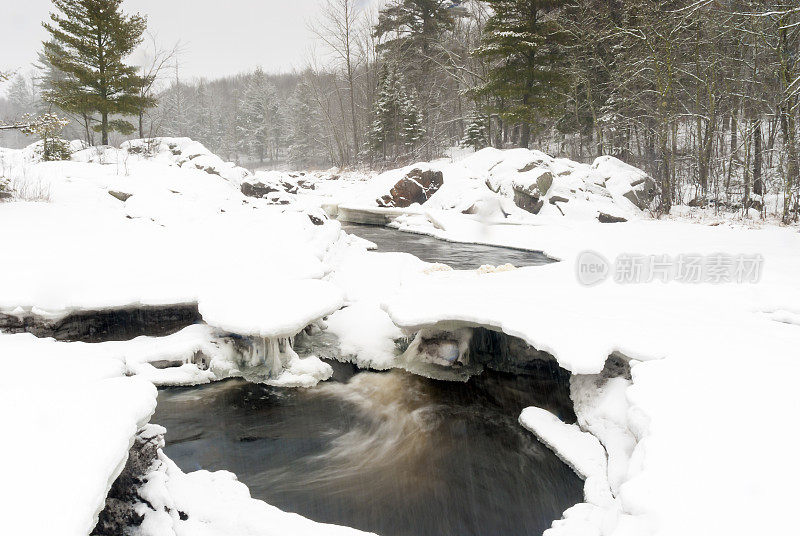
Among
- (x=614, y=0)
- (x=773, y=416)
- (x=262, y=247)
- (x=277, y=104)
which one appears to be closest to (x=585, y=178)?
(x=614, y=0)

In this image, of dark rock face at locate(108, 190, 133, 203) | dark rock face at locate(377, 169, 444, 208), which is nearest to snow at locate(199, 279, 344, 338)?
dark rock face at locate(108, 190, 133, 203)

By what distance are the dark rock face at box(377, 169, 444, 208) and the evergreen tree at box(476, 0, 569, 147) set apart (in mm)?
4485

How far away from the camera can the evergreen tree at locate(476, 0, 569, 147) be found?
1866cm

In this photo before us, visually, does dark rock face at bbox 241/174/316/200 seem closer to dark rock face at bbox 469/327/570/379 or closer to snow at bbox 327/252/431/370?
snow at bbox 327/252/431/370

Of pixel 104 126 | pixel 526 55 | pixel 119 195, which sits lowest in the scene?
pixel 119 195

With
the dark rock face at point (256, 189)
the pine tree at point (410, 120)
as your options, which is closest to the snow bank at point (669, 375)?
the dark rock face at point (256, 189)

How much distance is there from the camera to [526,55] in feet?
63.3

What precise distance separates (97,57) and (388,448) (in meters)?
19.8

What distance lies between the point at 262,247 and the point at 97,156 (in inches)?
443

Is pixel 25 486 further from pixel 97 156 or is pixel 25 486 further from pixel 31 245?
pixel 97 156

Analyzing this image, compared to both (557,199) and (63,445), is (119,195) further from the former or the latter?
(557,199)

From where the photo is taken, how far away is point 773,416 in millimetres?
2916

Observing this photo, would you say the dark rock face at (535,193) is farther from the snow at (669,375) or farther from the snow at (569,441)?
the snow at (569,441)

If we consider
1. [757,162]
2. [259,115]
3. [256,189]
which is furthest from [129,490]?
[259,115]
